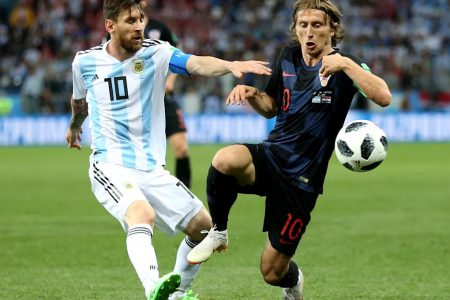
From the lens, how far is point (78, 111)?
723 cm

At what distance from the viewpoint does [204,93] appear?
26031 mm

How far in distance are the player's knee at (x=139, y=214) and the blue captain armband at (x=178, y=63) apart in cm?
101

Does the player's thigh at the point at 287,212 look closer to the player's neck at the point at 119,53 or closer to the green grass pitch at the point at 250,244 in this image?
the green grass pitch at the point at 250,244

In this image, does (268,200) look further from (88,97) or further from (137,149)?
(88,97)

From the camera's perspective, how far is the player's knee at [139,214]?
6.29 m

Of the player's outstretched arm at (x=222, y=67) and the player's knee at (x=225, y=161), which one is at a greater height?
the player's outstretched arm at (x=222, y=67)

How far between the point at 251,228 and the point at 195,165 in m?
7.81

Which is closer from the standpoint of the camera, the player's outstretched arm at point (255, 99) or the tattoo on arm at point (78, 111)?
the player's outstretched arm at point (255, 99)

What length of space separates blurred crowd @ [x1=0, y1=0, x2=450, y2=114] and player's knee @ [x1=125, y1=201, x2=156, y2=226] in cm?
1889

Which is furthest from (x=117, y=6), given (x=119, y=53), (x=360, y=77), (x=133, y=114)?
(x=360, y=77)

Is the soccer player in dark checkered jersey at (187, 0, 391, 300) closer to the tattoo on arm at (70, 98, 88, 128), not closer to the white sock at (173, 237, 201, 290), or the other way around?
the white sock at (173, 237, 201, 290)

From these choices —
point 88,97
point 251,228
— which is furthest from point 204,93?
point 88,97

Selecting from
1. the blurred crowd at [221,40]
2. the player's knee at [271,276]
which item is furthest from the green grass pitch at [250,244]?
the blurred crowd at [221,40]

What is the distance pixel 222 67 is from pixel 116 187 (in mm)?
1052
